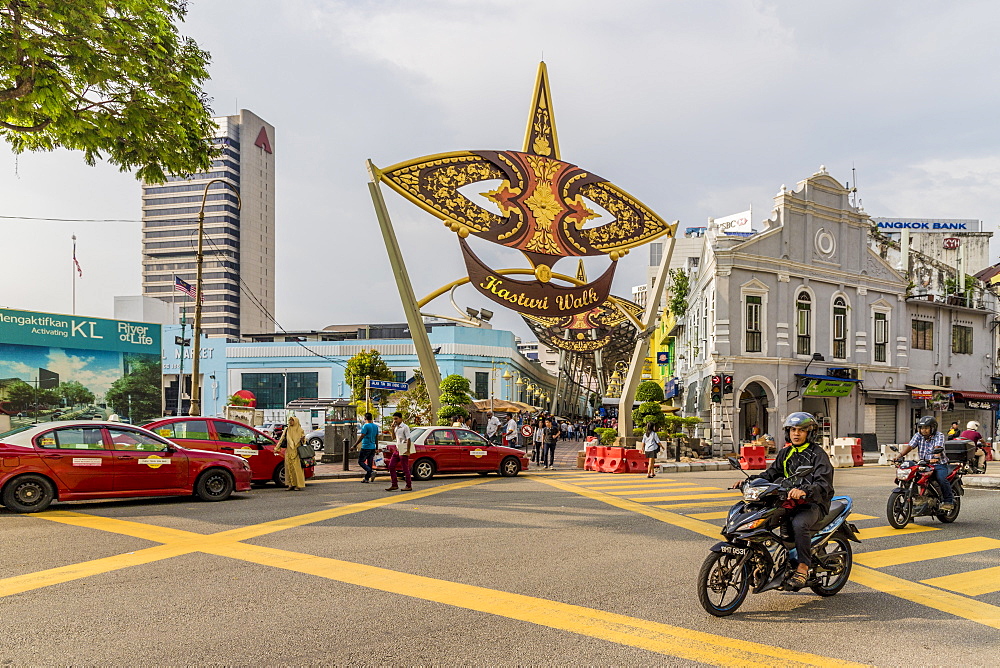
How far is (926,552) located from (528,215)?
1551 centimetres

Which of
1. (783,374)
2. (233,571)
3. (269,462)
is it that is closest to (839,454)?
(783,374)

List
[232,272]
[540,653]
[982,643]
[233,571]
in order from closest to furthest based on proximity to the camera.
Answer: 1. [540,653]
2. [982,643]
3. [233,571]
4. [232,272]

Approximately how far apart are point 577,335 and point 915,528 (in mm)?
29210

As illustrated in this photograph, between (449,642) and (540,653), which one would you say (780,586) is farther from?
(449,642)

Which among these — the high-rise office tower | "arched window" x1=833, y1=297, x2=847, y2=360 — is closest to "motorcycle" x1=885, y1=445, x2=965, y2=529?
"arched window" x1=833, y1=297, x2=847, y2=360

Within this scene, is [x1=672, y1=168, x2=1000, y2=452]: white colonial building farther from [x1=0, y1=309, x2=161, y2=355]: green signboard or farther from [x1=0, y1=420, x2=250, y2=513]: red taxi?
[x1=0, y1=309, x2=161, y2=355]: green signboard

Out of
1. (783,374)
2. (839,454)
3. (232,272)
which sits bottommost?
(839,454)

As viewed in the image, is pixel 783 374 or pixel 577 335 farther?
pixel 577 335

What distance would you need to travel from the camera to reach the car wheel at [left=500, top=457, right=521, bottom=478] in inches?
824

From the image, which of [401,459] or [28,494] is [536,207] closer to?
[401,459]

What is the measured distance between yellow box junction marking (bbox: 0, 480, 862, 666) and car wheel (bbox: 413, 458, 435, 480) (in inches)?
335

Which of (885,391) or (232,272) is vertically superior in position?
(232,272)

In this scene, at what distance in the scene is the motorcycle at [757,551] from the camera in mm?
6242

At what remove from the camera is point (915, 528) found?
11141 millimetres
